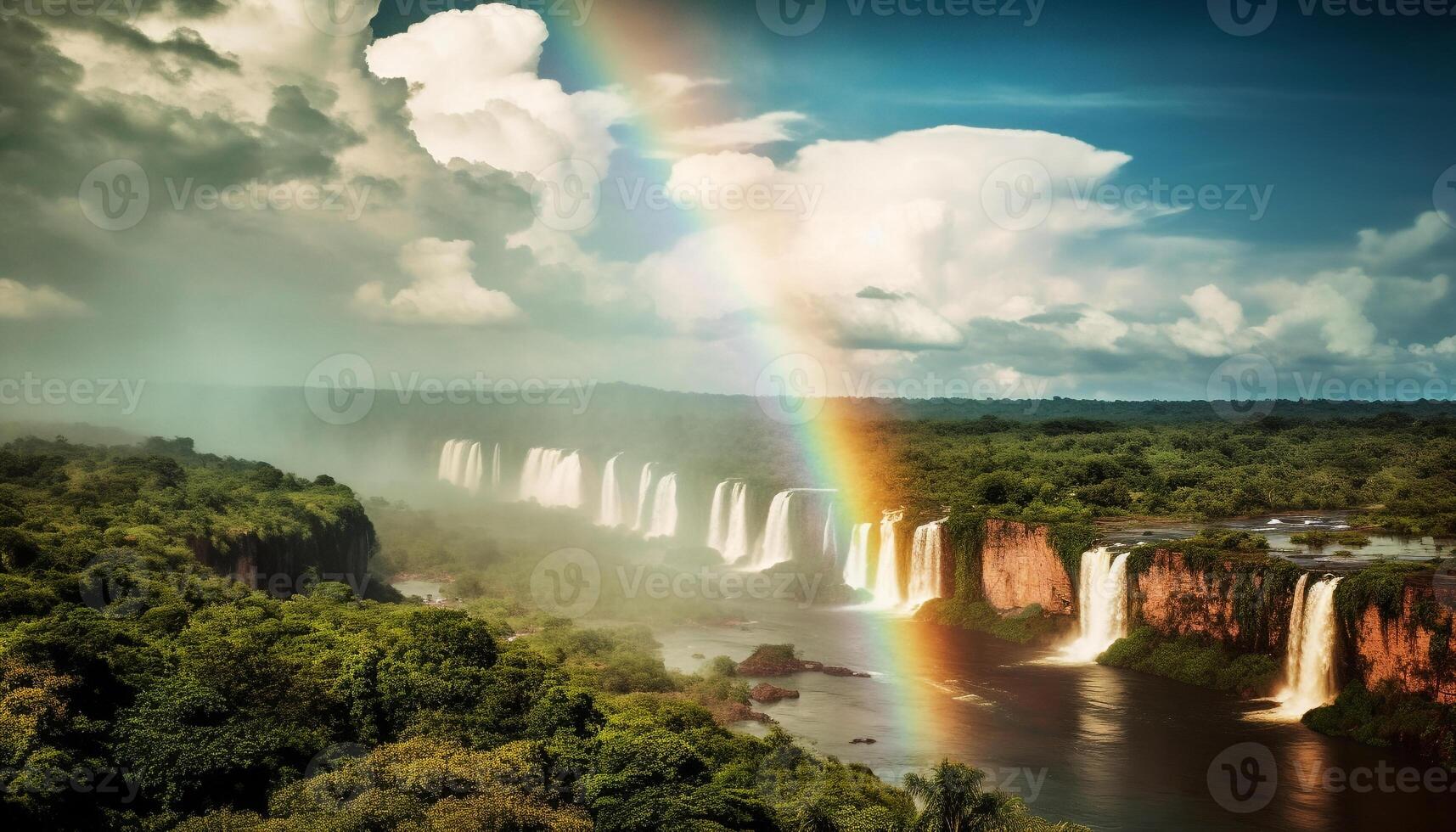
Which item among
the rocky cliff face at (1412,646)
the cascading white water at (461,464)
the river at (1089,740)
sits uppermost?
the cascading white water at (461,464)

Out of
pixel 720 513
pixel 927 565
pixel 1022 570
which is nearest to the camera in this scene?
pixel 1022 570

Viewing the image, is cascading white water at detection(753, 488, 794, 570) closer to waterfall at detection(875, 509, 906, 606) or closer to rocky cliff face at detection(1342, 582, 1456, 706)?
waterfall at detection(875, 509, 906, 606)

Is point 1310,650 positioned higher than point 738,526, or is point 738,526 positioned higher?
point 738,526

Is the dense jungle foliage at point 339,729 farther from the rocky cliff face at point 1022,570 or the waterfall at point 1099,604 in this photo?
the rocky cliff face at point 1022,570

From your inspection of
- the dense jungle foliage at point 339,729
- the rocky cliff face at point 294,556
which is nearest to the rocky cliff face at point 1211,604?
the dense jungle foliage at point 339,729

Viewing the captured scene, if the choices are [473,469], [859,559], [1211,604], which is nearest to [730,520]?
[859,559]

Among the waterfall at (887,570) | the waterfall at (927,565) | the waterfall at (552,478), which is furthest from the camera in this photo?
the waterfall at (552,478)

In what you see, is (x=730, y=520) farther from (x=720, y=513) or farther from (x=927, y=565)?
(x=927, y=565)
